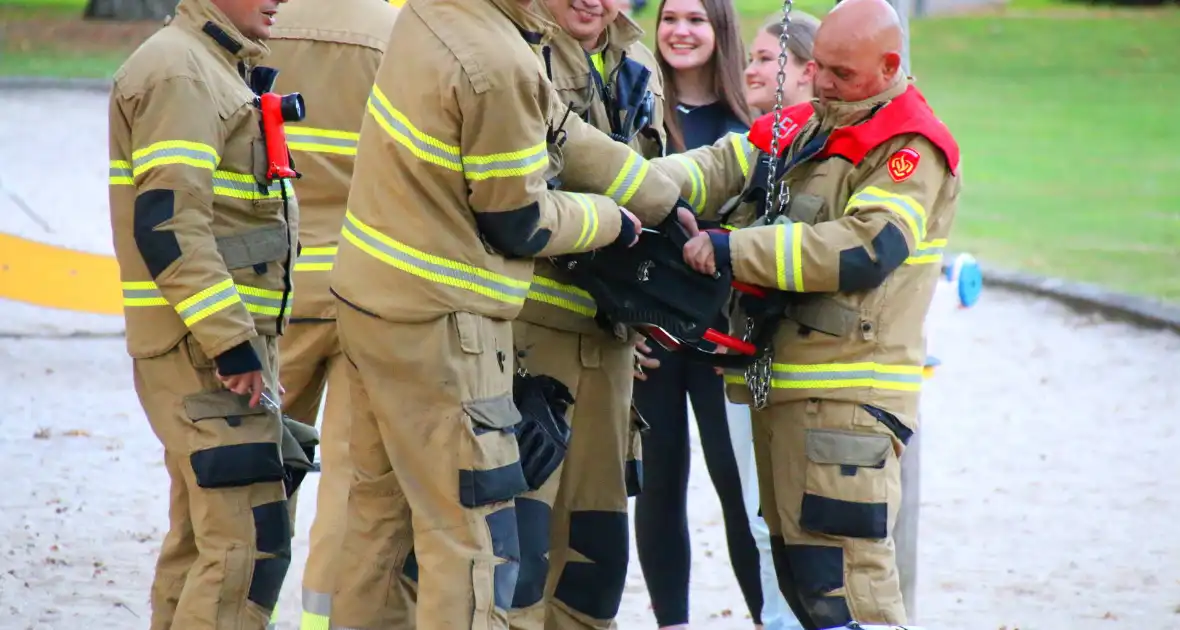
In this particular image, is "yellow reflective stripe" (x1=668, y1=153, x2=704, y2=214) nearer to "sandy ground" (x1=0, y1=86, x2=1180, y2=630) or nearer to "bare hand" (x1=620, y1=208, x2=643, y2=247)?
"bare hand" (x1=620, y1=208, x2=643, y2=247)

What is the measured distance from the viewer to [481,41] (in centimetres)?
360

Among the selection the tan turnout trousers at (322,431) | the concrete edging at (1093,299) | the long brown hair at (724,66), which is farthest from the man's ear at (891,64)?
the concrete edging at (1093,299)

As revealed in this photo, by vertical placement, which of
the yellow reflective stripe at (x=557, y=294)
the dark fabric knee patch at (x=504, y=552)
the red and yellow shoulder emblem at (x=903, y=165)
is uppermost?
the red and yellow shoulder emblem at (x=903, y=165)

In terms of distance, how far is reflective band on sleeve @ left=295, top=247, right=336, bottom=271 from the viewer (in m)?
4.80

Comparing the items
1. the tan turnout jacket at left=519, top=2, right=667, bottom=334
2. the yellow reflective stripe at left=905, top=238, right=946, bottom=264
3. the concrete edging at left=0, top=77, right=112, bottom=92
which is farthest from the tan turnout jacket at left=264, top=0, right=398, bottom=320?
the concrete edging at left=0, top=77, right=112, bottom=92

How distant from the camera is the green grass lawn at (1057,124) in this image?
1386cm

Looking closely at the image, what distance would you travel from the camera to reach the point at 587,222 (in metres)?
3.80

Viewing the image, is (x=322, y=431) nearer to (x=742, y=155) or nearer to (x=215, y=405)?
(x=215, y=405)

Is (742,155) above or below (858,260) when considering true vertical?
above

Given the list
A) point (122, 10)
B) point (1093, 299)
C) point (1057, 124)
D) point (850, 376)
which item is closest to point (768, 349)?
point (850, 376)

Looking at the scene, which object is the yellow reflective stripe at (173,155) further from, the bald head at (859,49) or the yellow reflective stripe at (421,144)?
the bald head at (859,49)

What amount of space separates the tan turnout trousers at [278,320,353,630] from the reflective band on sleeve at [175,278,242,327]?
2.57ft

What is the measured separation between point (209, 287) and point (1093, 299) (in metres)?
8.32

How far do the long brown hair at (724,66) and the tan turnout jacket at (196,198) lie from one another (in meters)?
1.51
